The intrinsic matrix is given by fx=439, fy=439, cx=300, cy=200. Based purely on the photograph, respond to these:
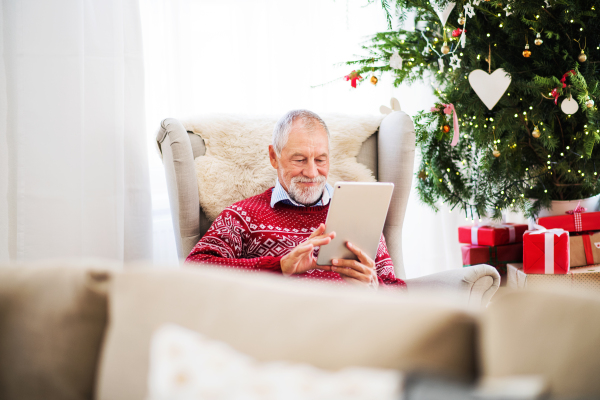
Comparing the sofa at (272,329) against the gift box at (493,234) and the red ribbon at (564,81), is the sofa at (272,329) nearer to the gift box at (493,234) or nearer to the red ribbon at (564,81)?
the red ribbon at (564,81)

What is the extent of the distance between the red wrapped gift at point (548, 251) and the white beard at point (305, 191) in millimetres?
955

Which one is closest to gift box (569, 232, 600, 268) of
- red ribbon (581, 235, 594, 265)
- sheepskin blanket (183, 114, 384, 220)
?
red ribbon (581, 235, 594, 265)

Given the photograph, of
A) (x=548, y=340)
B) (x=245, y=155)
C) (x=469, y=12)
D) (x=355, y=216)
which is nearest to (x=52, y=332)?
(x=548, y=340)

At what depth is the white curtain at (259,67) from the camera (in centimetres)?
204

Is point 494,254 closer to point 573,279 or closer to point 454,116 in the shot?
point 573,279

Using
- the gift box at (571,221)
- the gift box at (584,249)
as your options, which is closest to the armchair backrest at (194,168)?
the gift box at (571,221)

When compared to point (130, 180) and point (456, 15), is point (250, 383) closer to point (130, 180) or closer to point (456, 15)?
point (130, 180)

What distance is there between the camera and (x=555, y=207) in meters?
1.90

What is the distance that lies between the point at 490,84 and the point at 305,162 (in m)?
0.79

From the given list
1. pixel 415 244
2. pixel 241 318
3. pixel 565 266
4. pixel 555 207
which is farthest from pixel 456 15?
pixel 241 318

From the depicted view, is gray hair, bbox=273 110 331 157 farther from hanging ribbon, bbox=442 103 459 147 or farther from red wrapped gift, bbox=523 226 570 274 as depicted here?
red wrapped gift, bbox=523 226 570 274

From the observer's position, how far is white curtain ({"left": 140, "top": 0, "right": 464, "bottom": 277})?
80.4 inches

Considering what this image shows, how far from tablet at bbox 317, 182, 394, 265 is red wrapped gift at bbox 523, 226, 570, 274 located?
90cm

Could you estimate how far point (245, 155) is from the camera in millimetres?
1683
